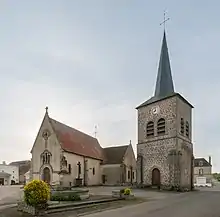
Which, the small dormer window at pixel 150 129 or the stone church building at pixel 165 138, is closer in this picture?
the stone church building at pixel 165 138

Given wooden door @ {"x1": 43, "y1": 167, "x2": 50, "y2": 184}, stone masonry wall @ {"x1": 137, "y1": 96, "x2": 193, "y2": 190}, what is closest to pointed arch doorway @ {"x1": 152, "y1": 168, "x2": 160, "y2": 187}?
stone masonry wall @ {"x1": 137, "y1": 96, "x2": 193, "y2": 190}

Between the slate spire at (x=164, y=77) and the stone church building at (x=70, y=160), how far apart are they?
13.9 metres

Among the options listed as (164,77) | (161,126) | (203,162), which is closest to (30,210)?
(161,126)

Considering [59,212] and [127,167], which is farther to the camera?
[127,167]

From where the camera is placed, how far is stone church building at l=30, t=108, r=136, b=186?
4041cm

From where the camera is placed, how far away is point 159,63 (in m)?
42.8

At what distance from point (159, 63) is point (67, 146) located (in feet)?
55.7

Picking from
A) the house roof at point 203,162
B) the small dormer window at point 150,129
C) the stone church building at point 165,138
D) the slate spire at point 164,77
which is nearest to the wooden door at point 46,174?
the stone church building at point 165,138

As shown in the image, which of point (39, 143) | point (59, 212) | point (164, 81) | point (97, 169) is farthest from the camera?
point (97, 169)

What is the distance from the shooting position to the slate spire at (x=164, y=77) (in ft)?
133

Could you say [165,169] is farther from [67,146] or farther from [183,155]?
[67,146]

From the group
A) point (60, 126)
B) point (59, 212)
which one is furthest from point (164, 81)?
point (59, 212)

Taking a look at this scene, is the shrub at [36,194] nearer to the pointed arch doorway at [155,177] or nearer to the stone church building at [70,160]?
the pointed arch doorway at [155,177]

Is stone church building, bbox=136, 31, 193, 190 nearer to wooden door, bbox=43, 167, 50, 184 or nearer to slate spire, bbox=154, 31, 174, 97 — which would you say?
slate spire, bbox=154, 31, 174, 97
